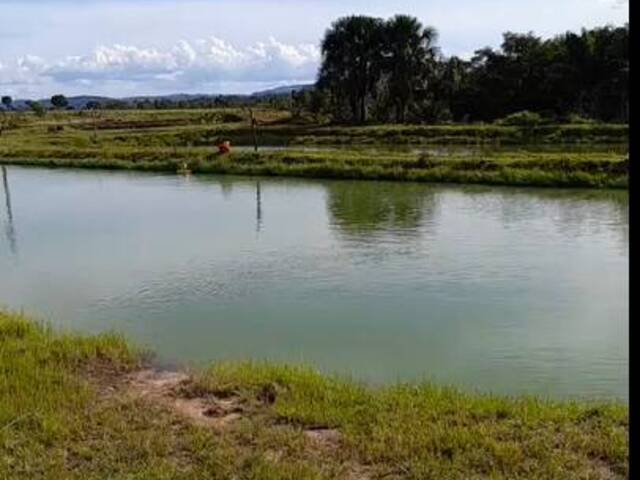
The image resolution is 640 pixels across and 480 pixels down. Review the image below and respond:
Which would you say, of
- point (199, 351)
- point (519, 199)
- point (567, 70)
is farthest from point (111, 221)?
point (567, 70)

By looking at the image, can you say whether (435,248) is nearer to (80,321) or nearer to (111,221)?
(80,321)

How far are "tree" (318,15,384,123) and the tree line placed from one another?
49 mm

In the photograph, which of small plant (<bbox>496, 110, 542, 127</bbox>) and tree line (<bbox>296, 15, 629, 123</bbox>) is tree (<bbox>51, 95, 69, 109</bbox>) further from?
small plant (<bbox>496, 110, 542, 127</bbox>)

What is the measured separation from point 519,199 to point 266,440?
41.2 ft

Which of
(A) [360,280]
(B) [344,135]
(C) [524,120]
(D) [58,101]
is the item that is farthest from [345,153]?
(D) [58,101]

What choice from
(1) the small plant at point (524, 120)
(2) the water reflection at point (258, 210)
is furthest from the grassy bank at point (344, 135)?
(2) the water reflection at point (258, 210)

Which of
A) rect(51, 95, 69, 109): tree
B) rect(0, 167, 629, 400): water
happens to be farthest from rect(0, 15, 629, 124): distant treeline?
rect(51, 95, 69, 109): tree

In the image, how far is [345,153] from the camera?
23.8 meters

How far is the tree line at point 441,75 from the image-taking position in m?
35.3

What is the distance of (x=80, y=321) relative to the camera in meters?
7.79

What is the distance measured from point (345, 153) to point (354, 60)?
17575mm

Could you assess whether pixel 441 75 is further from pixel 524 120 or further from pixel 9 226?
pixel 9 226

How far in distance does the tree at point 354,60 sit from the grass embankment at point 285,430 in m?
35.8

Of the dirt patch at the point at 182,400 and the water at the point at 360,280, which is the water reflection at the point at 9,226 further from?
the dirt patch at the point at 182,400
